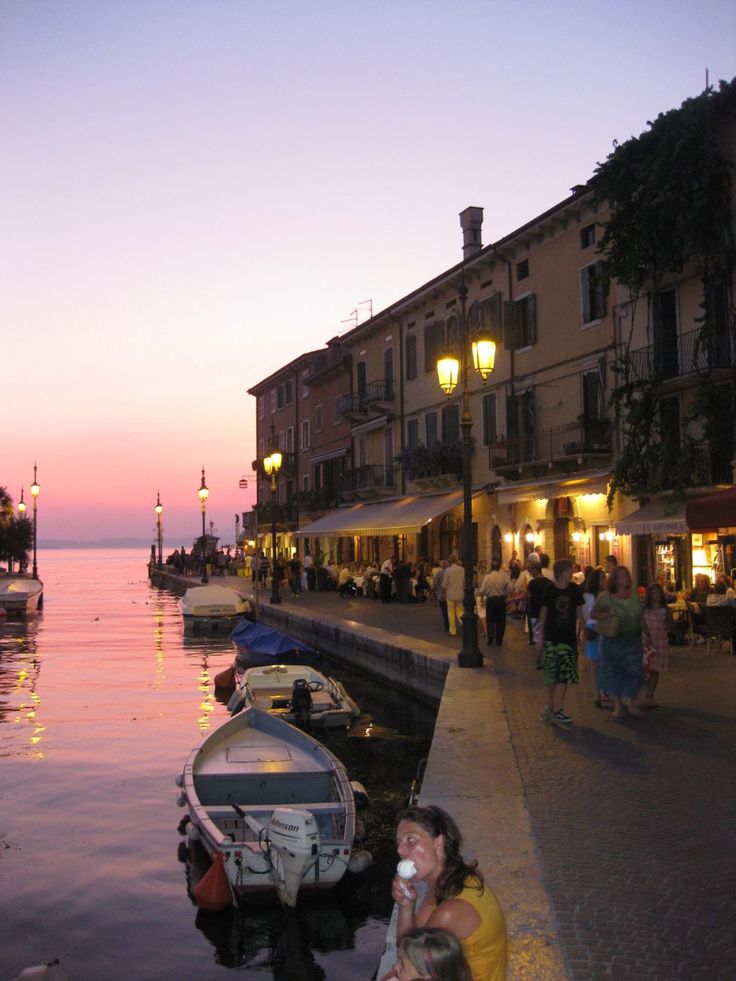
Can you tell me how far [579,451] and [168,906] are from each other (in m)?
19.7

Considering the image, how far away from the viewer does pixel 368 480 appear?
44031 millimetres

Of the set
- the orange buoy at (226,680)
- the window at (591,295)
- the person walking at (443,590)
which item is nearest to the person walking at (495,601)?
the person walking at (443,590)

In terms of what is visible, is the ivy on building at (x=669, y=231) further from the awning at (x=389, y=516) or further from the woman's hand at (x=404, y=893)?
the woman's hand at (x=404, y=893)

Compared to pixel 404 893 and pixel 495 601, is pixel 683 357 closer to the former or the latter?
pixel 495 601

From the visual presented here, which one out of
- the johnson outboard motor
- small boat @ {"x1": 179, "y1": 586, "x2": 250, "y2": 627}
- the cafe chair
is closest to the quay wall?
the johnson outboard motor

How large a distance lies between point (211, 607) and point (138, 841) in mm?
26563

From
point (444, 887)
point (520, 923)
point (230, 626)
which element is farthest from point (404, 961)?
point (230, 626)

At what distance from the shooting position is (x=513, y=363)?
31828 mm

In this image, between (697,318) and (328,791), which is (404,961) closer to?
(328,791)

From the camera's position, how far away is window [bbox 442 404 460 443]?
3588cm

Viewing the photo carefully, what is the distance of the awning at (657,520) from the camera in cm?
2191

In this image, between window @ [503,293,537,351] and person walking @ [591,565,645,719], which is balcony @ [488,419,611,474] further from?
person walking @ [591,565,645,719]

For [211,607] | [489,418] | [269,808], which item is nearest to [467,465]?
[269,808]

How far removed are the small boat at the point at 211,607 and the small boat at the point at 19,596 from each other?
9.70m
